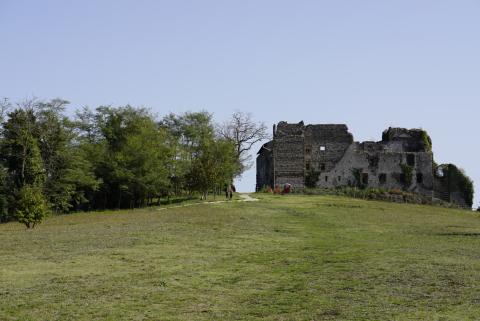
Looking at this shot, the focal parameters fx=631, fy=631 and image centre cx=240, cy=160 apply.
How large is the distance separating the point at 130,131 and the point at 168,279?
57.1m

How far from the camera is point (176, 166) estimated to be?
233ft

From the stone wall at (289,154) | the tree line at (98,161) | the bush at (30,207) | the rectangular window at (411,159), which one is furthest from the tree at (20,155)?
the rectangular window at (411,159)

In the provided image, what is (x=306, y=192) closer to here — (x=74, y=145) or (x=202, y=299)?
(x=74, y=145)

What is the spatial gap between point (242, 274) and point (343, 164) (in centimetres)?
6250

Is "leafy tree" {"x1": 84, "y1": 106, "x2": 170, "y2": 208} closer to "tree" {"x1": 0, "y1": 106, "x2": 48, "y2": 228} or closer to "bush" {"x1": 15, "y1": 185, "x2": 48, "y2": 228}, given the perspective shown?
"tree" {"x1": 0, "y1": 106, "x2": 48, "y2": 228}

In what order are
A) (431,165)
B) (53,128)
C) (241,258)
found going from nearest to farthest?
(241,258), (53,128), (431,165)

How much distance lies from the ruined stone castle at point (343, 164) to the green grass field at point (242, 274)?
1788 inches

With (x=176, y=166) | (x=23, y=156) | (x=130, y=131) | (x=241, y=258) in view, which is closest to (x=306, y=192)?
(x=176, y=166)

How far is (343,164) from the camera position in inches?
3125

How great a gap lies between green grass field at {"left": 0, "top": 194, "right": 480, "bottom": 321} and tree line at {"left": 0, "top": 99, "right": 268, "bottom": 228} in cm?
2993

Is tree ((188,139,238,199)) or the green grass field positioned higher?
tree ((188,139,238,199))

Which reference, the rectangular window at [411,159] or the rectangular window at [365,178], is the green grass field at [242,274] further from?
the rectangular window at [411,159]

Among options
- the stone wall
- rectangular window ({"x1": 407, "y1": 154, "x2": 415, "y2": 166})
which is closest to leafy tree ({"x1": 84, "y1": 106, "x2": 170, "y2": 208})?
the stone wall

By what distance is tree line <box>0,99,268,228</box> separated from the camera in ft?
200
